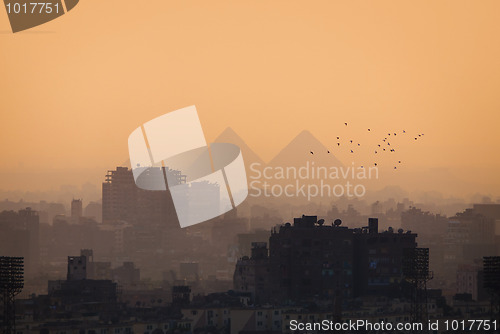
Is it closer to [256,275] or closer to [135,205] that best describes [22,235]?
[135,205]

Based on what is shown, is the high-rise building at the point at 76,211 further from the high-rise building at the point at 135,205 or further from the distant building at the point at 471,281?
the distant building at the point at 471,281

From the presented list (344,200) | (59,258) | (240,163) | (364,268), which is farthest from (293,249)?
(59,258)

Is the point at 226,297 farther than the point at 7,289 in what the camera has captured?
Yes

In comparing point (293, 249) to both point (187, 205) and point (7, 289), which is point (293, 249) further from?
point (187, 205)

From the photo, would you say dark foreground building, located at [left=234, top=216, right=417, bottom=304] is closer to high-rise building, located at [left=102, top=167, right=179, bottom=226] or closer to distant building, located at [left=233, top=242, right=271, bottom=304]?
distant building, located at [left=233, top=242, right=271, bottom=304]

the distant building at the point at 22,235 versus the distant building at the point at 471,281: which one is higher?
the distant building at the point at 22,235

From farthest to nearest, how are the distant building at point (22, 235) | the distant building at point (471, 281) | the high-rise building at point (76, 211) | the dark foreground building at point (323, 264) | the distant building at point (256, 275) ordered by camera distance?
the high-rise building at point (76, 211), the distant building at point (22, 235), the distant building at point (471, 281), the dark foreground building at point (323, 264), the distant building at point (256, 275)

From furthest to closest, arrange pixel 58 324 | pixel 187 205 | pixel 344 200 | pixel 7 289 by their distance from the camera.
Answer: pixel 187 205 < pixel 344 200 < pixel 58 324 < pixel 7 289

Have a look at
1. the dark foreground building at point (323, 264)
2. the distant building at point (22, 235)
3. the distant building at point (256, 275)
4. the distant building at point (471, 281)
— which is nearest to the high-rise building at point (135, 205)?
the distant building at point (22, 235)

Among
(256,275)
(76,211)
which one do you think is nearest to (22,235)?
(76,211)
